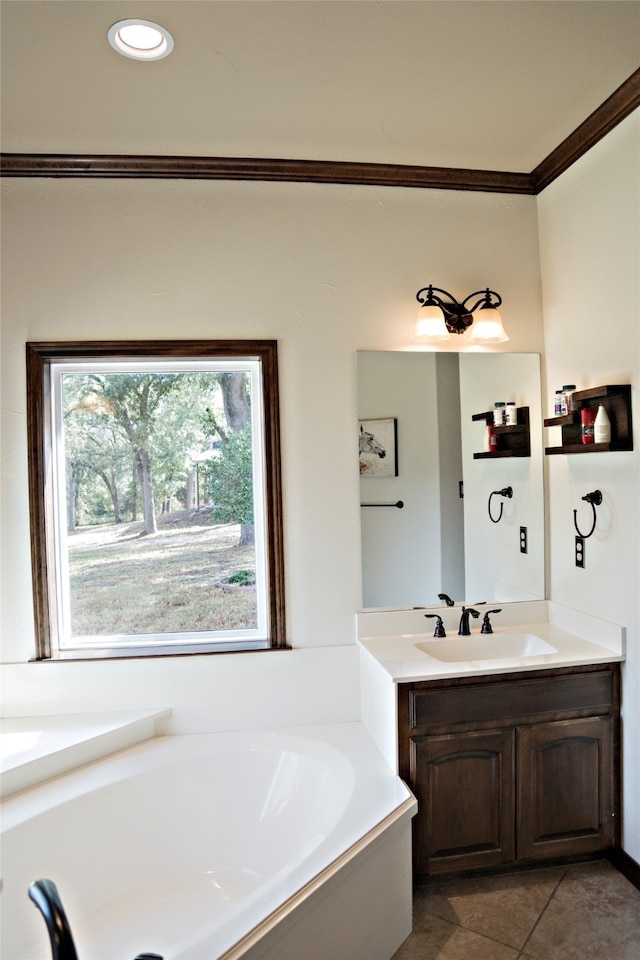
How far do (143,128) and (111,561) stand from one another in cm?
167

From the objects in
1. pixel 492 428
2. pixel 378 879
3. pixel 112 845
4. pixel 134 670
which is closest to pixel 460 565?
pixel 492 428

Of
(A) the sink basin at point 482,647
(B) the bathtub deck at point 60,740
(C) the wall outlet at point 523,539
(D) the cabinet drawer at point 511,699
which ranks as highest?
(C) the wall outlet at point 523,539

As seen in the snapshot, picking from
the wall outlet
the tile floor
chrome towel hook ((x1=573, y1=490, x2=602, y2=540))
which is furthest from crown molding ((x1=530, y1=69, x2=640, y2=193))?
the tile floor

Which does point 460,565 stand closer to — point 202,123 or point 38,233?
point 202,123

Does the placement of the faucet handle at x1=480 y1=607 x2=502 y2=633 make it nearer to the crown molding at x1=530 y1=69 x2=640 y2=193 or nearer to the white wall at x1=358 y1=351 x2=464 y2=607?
the white wall at x1=358 y1=351 x2=464 y2=607

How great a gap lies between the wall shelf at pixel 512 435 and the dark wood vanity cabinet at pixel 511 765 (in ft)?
3.10

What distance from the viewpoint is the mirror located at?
2.62 m

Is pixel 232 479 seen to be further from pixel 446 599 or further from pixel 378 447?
pixel 446 599

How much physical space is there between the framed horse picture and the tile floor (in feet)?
5.06

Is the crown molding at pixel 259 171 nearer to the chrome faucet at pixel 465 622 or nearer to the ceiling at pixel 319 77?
the ceiling at pixel 319 77

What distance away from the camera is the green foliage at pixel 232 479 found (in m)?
2.64

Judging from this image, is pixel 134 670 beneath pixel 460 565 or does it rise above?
beneath

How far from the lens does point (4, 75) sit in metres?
1.93

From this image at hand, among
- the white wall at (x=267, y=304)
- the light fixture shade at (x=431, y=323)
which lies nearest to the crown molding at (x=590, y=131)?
the white wall at (x=267, y=304)
